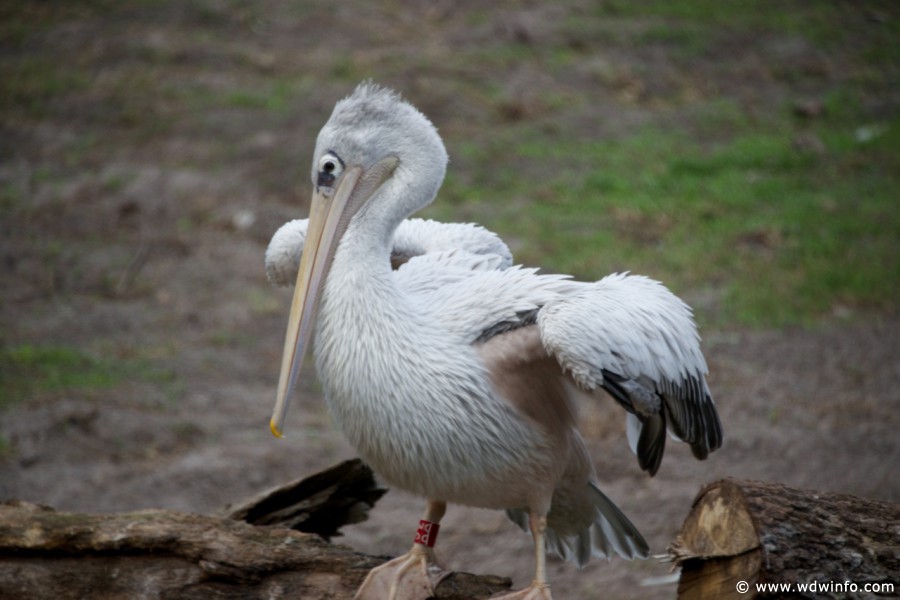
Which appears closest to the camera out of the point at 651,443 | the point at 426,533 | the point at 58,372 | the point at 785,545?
the point at 785,545

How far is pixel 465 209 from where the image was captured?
8.27 m

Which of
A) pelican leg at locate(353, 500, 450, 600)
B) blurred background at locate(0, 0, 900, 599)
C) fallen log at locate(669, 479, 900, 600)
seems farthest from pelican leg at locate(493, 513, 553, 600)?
blurred background at locate(0, 0, 900, 599)

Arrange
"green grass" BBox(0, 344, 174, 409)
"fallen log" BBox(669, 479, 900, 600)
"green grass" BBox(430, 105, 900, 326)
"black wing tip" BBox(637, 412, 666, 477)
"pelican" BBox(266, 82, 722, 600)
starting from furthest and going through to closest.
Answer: "green grass" BBox(430, 105, 900, 326) → "green grass" BBox(0, 344, 174, 409) → "black wing tip" BBox(637, 412, 666, 477) → "pelican" BBox(266, 82, 722, 600) → "fallen log" BBox(669, 479, 900, 600)

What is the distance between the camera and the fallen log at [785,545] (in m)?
2.92

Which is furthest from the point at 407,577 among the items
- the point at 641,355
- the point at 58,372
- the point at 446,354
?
the point at 58,372

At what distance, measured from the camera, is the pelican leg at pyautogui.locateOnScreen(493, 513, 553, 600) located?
3.38 meters

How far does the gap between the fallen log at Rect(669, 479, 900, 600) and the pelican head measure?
1.34m

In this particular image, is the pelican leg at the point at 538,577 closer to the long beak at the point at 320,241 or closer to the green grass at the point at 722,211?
the long beak at the point at 320,241

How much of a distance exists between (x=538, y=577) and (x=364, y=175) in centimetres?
143

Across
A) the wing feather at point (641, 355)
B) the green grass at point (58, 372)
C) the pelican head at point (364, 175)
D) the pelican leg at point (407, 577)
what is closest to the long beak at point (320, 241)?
the pelican head at point (364, 175)

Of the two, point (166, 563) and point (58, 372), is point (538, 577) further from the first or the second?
point (58, 372)

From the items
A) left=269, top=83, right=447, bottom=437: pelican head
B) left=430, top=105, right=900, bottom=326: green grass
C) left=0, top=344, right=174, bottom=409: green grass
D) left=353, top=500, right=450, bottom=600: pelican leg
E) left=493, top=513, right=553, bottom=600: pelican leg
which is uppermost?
left=269, top=83, right=447, bottom=437: pelican head

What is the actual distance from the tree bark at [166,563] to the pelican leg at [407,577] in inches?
2.1

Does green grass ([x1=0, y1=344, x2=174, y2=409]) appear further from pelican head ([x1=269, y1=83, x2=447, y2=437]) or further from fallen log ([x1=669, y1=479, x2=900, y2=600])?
fallen log ([x1=669, y1=479, x2=900, y2=600])
